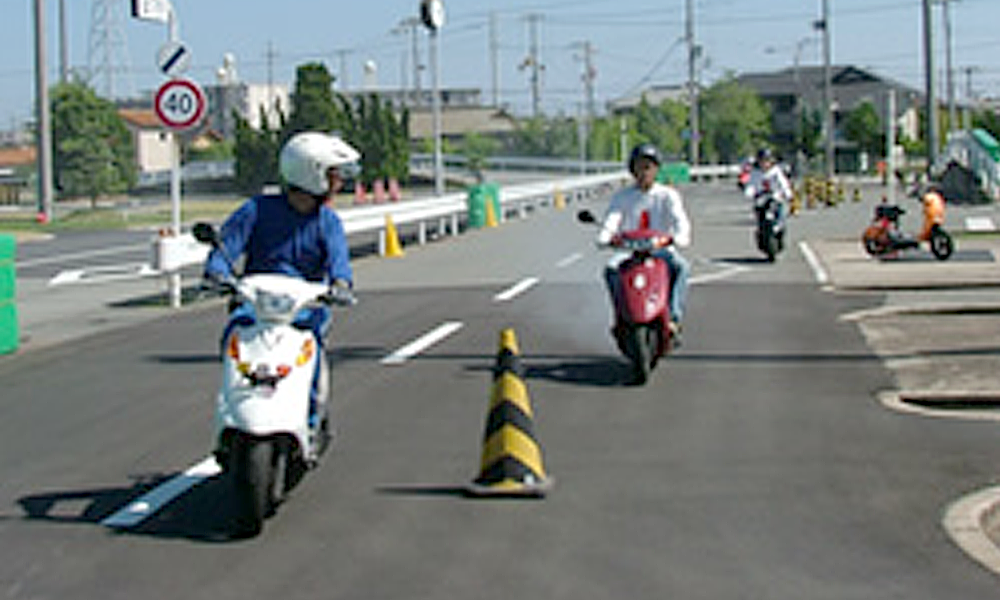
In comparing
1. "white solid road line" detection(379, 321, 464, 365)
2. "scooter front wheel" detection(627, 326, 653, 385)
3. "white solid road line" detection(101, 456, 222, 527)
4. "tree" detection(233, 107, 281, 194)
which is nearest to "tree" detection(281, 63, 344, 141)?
"tree" detection(233, 107, 281, 194)

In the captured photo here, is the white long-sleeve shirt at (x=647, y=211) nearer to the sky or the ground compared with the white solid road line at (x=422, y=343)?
nearer to the sky

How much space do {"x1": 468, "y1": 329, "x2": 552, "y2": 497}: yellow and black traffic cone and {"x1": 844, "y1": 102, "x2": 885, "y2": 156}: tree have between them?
9629 centimetres

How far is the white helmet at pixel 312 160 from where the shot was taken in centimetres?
695

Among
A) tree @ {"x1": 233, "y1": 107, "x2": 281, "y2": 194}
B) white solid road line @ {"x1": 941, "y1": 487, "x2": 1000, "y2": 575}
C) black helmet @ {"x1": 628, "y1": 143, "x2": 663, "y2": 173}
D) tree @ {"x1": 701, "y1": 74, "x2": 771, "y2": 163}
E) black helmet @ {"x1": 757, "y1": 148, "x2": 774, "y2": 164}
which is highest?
tree @ {"x1": 701, "y1": 74, "x2": 771, "y2": 163}

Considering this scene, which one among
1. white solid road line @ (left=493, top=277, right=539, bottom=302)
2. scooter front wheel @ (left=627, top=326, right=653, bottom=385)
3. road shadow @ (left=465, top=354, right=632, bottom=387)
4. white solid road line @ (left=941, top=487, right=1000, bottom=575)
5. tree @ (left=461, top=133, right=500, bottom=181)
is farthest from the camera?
tree @ (left=461, top=133, right=500, bottom=181)

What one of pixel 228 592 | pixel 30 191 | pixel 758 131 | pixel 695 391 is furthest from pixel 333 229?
pixel 758 131

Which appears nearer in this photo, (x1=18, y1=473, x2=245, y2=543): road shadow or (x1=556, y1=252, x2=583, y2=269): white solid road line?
(x1=18, y1=473, x2=245, y2=543): road shadow

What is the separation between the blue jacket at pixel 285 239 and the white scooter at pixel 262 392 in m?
0.58

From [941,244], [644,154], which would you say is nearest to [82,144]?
[941,244]

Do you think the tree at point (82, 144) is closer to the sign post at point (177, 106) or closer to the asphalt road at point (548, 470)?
the sign post at point (177, 106)

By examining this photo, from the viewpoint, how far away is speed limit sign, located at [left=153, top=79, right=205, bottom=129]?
696 inches

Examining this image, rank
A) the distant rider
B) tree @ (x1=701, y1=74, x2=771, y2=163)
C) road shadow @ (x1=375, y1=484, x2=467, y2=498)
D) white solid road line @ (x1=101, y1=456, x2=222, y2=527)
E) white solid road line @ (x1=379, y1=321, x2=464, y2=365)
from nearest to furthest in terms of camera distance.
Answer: white solid road line @ (x1=101, y1=456, x2=222, y2=527) → road shadow @ (x1=375, y1=484, x2=467, y2=498) → white solid road line @ (x1=379, y1=321, x2=464, y2=365) → the distant rider → tree @ (x1=701, y1=74, x2=771, y2=163)

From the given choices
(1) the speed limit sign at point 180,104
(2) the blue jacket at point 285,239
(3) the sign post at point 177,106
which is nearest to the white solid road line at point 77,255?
(3) the sign post at point 177,106

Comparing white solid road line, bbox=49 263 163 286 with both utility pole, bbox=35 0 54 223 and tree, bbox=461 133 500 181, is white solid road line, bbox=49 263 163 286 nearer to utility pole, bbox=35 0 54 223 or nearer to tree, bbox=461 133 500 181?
utility pole, bbox=35 0 54 223
